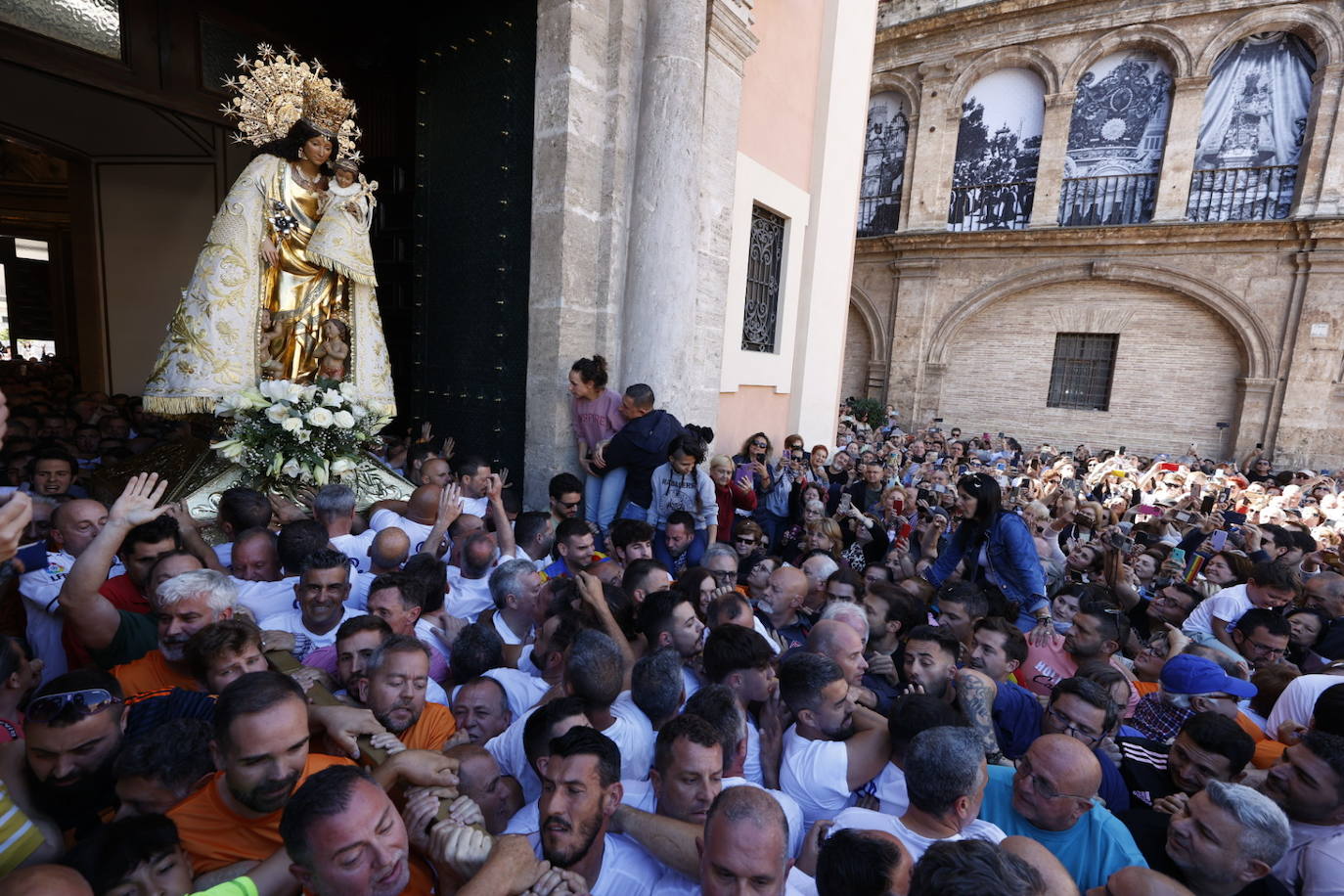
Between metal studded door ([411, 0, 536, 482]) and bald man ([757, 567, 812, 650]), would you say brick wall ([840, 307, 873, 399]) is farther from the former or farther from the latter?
bald man ([757, 567, 812, 650])

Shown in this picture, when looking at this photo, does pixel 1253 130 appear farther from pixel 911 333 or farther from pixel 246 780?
pixel 246 780

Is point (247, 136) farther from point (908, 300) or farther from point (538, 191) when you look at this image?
point (908, 300)

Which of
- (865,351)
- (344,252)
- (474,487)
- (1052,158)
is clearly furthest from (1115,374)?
(344,252)

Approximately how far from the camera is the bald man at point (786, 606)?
11.8 ft

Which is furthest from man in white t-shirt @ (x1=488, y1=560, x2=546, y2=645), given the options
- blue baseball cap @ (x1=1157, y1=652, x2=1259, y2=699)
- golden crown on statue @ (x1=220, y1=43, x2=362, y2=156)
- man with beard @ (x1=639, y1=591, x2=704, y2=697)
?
golden crown on statue @ (x1=220, y1=43, x2=362, y2=156)

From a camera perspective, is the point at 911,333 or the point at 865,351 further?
the point at 865,351

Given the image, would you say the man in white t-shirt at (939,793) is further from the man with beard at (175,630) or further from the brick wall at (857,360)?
the brick wall at (857,360)

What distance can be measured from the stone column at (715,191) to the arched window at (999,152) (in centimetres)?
1445

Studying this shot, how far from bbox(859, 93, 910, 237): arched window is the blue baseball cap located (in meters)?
18.2

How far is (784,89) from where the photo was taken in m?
7.61

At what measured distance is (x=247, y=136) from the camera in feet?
16.1

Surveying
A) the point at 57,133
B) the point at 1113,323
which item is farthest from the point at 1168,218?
the point at 57,133

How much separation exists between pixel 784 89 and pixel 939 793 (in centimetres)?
764

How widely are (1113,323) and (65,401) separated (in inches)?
797
